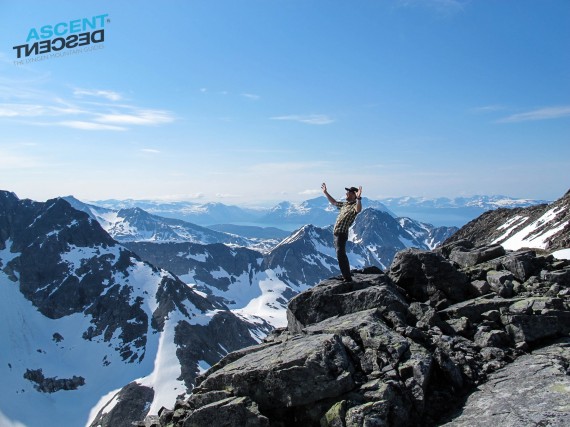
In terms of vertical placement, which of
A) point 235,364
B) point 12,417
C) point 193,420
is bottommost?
point 12,417

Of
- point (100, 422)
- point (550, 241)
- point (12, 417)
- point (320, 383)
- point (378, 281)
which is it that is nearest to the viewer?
point (320, 383)

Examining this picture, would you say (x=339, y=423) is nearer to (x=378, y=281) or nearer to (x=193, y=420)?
(x=193, y=420)

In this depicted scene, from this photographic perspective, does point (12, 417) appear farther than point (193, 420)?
Yes

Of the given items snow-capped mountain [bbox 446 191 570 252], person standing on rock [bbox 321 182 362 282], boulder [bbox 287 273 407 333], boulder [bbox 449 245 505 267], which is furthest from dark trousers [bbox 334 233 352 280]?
snow-capped mountain [bbox 446 191 570 252]

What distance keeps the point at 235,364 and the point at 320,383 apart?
3.79 metres

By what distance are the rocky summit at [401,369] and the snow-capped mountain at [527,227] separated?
3483 cm

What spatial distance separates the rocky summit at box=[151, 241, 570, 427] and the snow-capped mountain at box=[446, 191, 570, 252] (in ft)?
114

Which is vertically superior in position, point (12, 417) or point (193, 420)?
point (193, 420)

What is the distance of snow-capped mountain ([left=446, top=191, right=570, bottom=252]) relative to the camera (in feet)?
212

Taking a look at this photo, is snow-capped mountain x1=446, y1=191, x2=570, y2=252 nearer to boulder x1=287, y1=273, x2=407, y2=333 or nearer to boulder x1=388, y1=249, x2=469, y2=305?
boulder x1=388, y1=249, x2=469, y2=305

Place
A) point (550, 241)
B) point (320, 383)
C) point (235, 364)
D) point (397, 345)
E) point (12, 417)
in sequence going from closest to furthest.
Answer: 1. point (320, 383)
2. point (397, 345)
3. point (235, 364)
4. point (550, 241)
5. point (12, 417)

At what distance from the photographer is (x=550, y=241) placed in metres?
62.4

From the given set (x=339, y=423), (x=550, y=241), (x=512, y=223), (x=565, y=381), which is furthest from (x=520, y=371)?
(x=512, y=223)

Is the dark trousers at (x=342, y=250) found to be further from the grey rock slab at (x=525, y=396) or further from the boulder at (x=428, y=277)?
the grey rock slab at (x=525, y=396)
